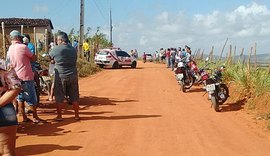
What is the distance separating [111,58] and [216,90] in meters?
19.5

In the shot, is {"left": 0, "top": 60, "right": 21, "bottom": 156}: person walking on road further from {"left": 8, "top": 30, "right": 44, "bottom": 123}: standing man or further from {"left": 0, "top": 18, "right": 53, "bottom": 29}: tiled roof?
{"left": 0, "top": 18, "right": 53, "bottom": 29}: tiled roof

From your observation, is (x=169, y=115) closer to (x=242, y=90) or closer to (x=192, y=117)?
(x=192, y=117)

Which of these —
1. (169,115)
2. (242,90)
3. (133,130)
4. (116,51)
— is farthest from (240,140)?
(116,51)

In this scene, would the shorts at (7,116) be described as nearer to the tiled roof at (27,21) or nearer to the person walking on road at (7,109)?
the person walking on road at (7,109)

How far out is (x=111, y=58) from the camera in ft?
101

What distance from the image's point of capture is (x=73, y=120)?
937 centimetres

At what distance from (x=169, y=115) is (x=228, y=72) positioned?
6.27 meters

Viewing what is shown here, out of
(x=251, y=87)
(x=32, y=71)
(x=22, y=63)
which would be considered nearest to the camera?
(x=22, y=63)

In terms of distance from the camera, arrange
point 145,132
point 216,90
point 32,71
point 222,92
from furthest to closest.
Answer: point 222,92
point 216,90
point 32,71
point 145,132

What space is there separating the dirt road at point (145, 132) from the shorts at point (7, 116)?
2.25 m

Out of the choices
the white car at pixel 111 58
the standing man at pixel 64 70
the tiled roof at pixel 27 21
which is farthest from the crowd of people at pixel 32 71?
the tiled roof at pixel 27 21

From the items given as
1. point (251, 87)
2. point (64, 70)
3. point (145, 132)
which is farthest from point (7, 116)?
point (251, 87)

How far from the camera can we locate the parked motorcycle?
453 inches

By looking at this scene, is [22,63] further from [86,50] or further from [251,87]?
[86,50]
